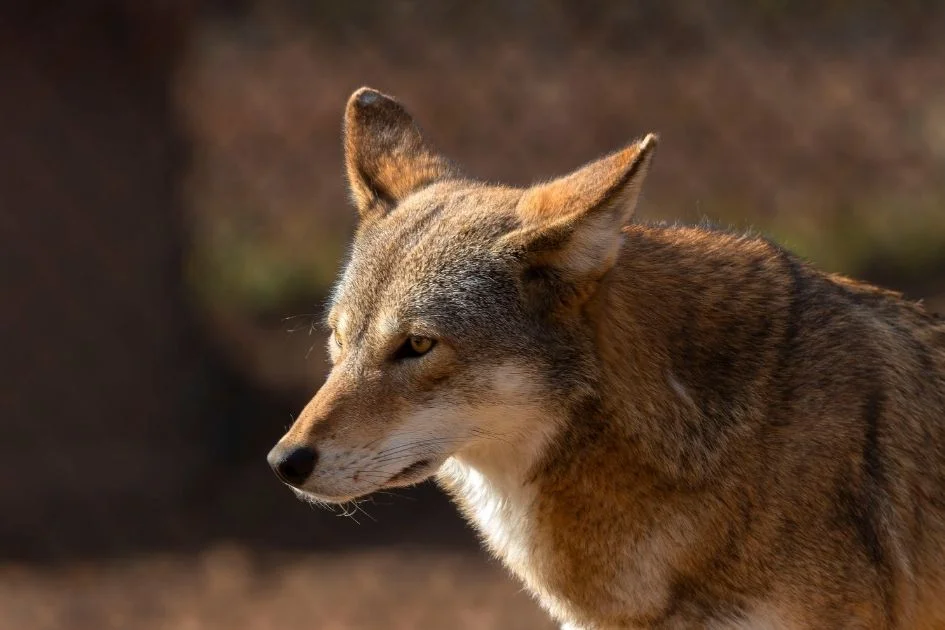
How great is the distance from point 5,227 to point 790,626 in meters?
5.46

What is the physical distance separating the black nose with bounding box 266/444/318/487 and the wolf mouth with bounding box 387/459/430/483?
0.23 meters

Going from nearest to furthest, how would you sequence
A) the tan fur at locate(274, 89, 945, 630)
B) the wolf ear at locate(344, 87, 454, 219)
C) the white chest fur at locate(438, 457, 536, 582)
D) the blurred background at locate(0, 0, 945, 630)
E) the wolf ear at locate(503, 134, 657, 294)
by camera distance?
the wolf ear at locate(503, 134, 657, 294) → the tan fur at locate(274, 89, 945, 630) → the white chest fur at locate(438, 457, 536, 582) → the wolf ear at locate(344, 87, 454, 219) → the blurred background at locate(0, 0, 945, 630)

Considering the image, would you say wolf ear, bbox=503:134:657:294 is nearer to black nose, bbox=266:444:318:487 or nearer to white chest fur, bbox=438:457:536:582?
white chest fur, bbox=438:457:536:582

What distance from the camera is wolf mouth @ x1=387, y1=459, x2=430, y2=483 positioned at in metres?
3.48

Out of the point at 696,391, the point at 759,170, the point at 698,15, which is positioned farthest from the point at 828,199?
the point at 696,391

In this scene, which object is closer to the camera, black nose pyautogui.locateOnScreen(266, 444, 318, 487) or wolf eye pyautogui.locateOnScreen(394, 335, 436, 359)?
black nose pyautogui.locateOnScreen(266, 444, 318, 487)

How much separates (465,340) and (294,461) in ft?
1.79

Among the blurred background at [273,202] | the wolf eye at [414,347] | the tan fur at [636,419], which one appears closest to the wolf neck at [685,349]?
the tan fur at [636,419]

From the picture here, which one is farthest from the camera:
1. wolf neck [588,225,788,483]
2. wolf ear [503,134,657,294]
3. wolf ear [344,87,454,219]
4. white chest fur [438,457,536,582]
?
wolf ear [344,87,454,219]

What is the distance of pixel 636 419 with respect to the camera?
3.54 m

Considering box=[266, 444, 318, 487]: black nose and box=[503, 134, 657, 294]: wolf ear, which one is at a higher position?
box=[503, 134, 657, 294]: wolf ear

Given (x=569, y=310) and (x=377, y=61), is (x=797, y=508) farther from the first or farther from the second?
(x=377, y=61)

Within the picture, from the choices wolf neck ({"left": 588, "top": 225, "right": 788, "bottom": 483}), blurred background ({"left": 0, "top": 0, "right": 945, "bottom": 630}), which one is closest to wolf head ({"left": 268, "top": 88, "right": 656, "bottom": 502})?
wolf neck ({"left": 588, "top": 225, "right": 788, "bottom": 483})

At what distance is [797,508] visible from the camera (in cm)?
345
